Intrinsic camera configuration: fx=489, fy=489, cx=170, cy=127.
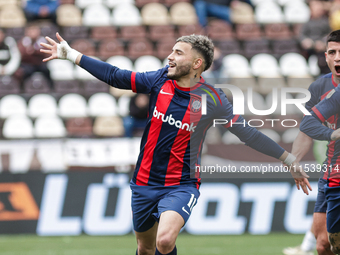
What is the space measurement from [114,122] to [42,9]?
453 centimetres

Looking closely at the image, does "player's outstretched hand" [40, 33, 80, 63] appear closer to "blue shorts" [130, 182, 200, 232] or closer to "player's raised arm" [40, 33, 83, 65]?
"player's raised arm" [40, 33, 83, 65]

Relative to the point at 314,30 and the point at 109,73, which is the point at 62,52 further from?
the point at 314,30

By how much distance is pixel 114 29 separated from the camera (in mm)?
13484

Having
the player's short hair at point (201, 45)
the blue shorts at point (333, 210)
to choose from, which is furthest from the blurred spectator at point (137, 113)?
the blue shorts at point (333, 210)

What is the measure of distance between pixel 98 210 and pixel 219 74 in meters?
4.27

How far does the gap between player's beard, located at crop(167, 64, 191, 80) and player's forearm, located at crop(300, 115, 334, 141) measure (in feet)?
A: 3.86

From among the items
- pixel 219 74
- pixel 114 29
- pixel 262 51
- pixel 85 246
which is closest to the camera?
→ pixel 85 246

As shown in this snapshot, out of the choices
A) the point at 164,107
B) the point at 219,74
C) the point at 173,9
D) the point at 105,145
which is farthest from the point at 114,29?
the point at 164,107

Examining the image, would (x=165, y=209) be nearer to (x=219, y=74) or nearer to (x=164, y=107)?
(x=164, y=107)

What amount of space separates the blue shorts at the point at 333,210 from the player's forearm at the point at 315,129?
19.0 inches

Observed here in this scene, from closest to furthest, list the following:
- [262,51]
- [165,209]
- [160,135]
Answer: [165,209]
[160,135]
[262,51]

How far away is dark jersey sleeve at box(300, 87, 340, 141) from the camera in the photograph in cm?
424

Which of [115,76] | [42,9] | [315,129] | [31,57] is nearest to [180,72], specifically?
[115,76]

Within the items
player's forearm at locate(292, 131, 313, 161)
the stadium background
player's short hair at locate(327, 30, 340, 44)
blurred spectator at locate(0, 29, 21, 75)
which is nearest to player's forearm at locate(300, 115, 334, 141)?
player's forearm at locate(292, 131, 313, 161)
